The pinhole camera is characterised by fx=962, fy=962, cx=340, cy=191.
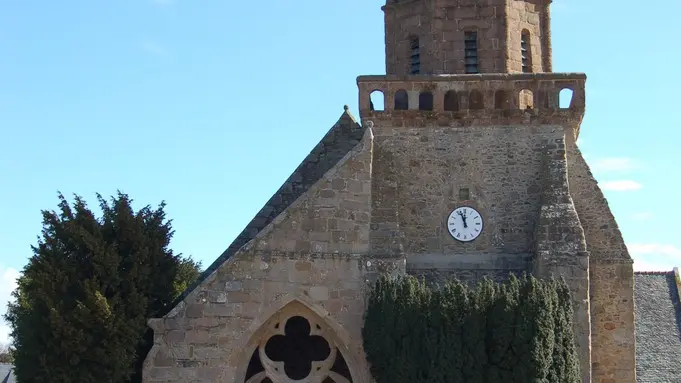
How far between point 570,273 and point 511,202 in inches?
87.1

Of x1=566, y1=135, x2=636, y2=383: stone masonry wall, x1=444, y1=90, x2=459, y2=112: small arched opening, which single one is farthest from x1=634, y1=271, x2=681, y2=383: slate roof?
x1=444, y1=90, x2=459, y2=112: small arched opening

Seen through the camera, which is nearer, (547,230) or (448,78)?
(547,230)

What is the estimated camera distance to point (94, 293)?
16281mm

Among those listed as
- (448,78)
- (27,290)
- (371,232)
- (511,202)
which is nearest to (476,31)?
(448,78)

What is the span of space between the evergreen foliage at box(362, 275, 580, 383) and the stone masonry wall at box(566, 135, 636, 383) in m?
1.92

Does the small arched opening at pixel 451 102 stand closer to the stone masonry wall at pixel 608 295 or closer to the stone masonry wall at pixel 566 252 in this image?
the stone masonry wall at pixel 566 252

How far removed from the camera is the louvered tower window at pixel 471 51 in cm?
1984

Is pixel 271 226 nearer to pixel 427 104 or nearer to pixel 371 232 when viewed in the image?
pixel 371 232

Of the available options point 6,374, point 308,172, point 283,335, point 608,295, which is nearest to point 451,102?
point 308,172

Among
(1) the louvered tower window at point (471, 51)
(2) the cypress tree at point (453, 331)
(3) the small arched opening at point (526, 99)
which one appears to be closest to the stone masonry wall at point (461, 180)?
(3) the small arched opening at point (526, 99)

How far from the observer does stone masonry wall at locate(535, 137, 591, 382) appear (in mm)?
17000

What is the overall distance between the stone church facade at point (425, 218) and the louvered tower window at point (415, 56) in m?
0.03

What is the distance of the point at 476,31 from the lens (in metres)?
19.9

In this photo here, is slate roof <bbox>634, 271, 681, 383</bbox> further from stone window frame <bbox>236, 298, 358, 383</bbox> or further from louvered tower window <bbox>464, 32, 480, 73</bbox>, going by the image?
stone window frame <bbox>236, 298, 358, 383</bbox>
